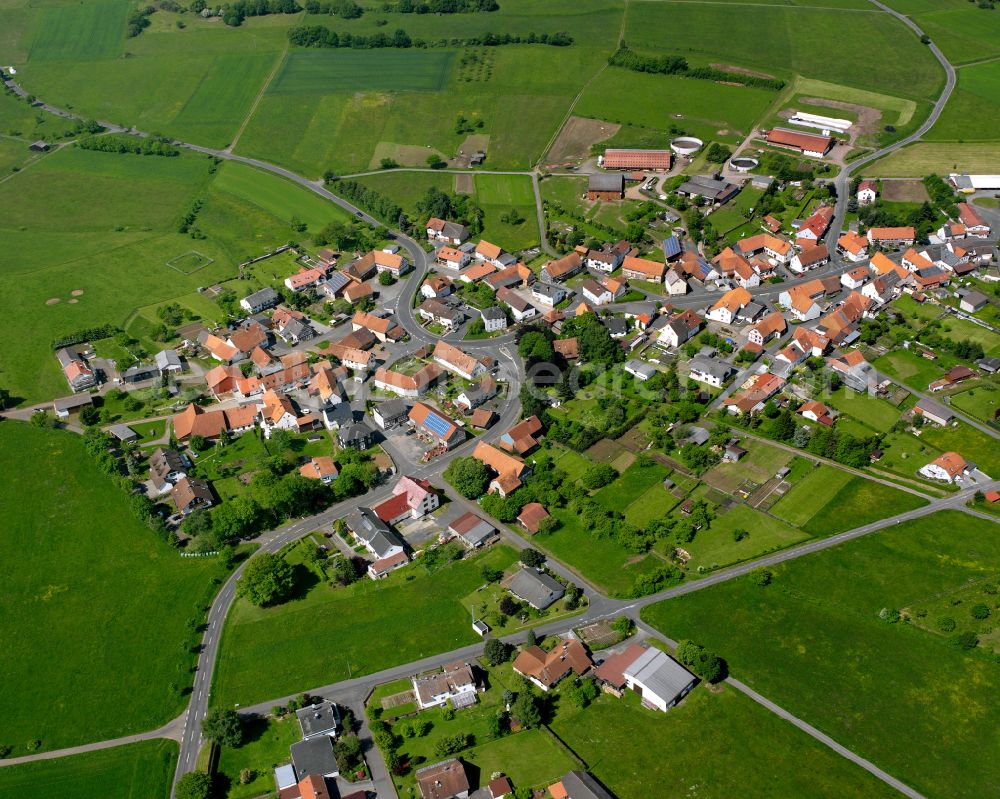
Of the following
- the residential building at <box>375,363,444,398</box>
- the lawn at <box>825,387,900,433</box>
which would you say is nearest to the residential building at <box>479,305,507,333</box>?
the residential building at <box>375,363,444,398</box>

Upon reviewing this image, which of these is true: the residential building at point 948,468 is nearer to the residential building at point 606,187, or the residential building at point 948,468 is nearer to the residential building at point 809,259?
the residential building at point 809,259

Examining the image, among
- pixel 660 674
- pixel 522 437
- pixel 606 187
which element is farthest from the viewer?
pixel 606 187

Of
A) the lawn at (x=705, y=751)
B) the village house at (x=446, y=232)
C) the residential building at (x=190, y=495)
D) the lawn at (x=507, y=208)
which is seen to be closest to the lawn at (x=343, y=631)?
the lawn at (x=705, y=751)

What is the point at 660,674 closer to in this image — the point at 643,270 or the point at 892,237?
the point at 643,270

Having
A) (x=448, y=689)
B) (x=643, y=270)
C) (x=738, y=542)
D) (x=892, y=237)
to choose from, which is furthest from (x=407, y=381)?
(x=892, y=237)

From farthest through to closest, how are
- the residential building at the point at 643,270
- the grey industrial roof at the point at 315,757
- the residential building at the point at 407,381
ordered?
the residential building at the point at 643,270, the residential building at the point at 407,381, the grey industrial roof at the point at 315,757

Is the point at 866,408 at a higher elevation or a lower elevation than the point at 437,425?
lower

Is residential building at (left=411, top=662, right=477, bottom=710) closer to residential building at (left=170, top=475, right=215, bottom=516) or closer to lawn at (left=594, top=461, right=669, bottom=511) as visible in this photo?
lawn at (left=594, top=461, right=669, bottom=511)
